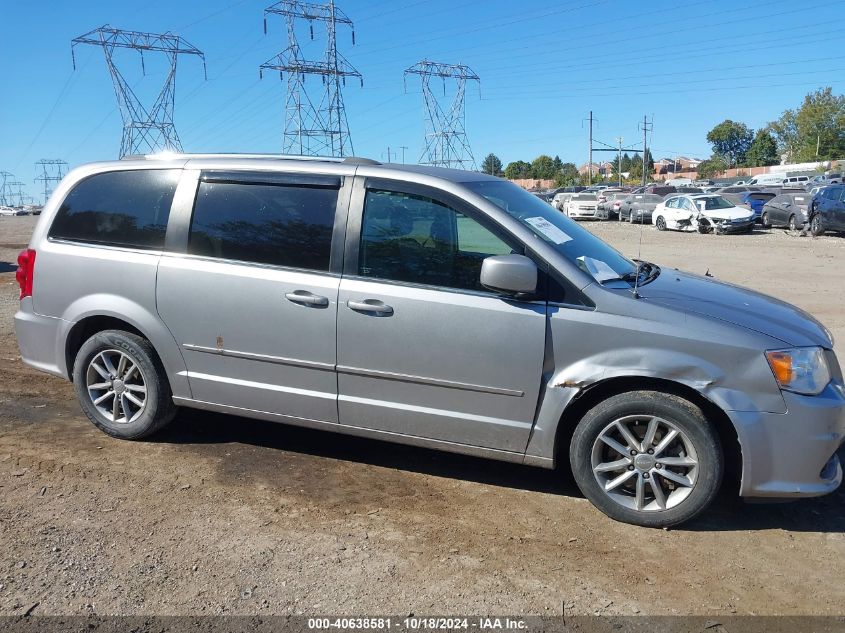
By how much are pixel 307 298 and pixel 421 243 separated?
73 centimetres

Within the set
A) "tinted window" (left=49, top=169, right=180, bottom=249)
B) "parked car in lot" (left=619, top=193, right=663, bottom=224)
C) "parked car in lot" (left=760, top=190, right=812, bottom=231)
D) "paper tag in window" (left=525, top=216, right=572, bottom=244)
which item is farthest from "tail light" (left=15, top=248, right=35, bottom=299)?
"parked car in lot" (left=619, top=193, right=663, bottom=224)

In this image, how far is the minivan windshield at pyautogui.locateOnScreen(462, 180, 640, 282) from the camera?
4133mm

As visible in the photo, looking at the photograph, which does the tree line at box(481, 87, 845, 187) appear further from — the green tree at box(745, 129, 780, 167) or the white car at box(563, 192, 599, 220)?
the white car at box(563, 192, 599, 220)

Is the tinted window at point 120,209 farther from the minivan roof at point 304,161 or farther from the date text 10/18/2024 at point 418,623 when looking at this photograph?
the date text 10/18/2024 at point 418,623

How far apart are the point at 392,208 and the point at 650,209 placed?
30503mm

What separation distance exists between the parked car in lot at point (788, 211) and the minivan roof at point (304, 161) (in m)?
23.0

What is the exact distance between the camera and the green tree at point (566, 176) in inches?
4011

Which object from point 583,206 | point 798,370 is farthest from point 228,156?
point 583,206

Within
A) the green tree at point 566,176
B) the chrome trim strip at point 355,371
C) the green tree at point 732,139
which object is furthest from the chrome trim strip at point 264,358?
the green tree at point 732,139

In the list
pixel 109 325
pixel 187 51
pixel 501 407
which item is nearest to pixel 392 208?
pixel 501 407

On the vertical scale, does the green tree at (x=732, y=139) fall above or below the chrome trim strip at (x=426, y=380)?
above

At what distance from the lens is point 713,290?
4.33m

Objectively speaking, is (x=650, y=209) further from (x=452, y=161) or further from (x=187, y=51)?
(x=187, y=51)

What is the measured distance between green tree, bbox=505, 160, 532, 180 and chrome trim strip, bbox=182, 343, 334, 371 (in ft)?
391
